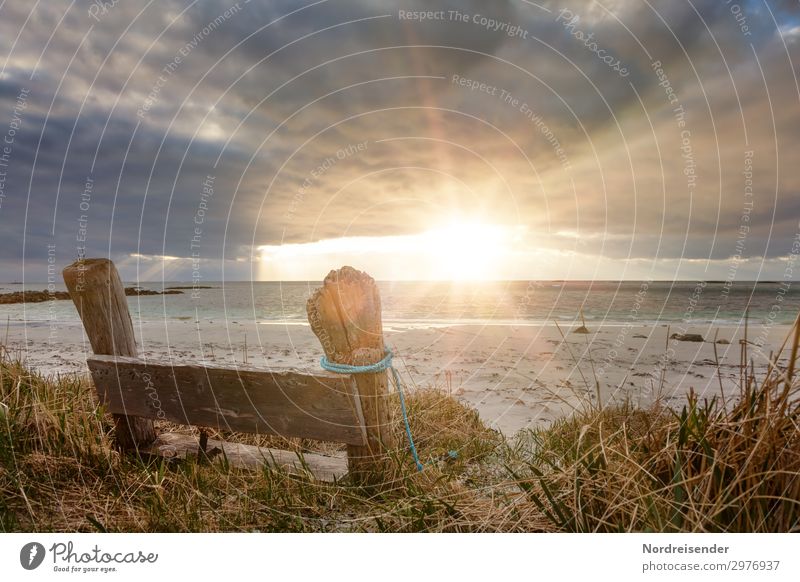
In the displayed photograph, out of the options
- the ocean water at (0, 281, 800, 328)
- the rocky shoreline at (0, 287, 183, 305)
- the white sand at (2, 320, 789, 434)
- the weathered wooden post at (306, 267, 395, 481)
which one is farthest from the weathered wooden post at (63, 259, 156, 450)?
the ocean water at (0, 281, 800, 328)

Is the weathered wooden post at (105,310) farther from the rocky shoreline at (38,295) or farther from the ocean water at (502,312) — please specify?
the ocean water at (502,312)

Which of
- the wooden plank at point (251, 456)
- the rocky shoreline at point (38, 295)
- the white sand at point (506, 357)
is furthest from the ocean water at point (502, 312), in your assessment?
the wooden plank at point (251, 456)

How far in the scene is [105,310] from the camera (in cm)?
367

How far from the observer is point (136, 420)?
12.8 ft

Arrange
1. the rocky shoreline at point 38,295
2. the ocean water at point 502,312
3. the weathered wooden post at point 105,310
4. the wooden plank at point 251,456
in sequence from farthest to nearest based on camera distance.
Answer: the ocean water at point 502,312
the rocky shoreline at point 38,295
the weathered wooden post at point 105,310
the wooden plank at point 251,456

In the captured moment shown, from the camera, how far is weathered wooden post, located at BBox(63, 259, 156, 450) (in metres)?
3.60

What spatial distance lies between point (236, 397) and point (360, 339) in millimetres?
998

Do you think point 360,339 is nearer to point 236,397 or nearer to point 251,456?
point 236,397

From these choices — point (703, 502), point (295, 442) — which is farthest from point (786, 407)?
point (295, 442)

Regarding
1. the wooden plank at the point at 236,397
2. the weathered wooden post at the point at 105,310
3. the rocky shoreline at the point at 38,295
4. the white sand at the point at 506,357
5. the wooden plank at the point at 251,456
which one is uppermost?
the rocky shoreline at the point at 38,295

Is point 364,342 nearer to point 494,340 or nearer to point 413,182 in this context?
point 413,182

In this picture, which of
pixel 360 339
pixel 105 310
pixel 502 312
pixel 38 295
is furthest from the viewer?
pixel 38 295

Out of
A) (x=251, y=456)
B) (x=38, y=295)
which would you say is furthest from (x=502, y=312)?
(x=38, y=295)

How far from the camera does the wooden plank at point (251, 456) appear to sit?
3441 mm
